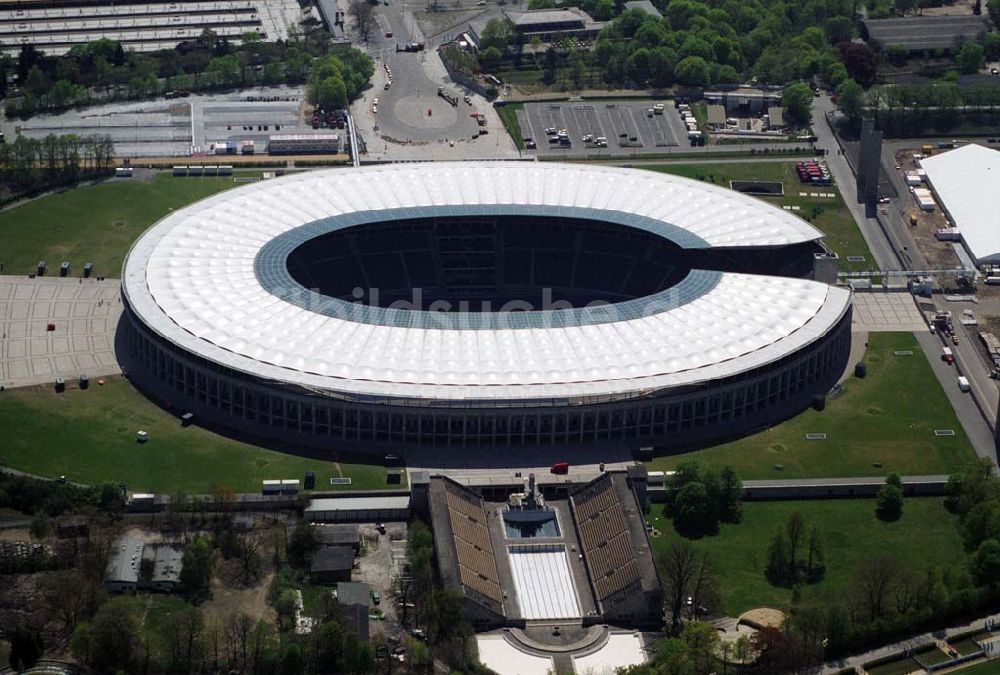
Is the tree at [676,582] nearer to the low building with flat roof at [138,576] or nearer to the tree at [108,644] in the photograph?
the low building with flat roof at [138,576]

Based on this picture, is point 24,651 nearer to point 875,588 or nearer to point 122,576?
point 122,576

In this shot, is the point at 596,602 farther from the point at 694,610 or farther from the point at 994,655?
the point at 994,655

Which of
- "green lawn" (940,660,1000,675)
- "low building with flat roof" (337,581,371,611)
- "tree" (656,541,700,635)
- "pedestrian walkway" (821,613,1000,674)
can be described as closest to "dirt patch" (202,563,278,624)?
"low building with flat roof" (337,581,371,611)

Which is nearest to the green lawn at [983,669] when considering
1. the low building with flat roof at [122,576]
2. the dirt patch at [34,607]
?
the low building with flat roof at [122,576]

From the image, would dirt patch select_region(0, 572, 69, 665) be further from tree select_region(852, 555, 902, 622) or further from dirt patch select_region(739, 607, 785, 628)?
tree select_region(852, 555, 902, 622)

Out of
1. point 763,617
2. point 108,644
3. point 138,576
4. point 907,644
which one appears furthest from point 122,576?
point 907,644

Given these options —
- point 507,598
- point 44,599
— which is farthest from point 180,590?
point 507,598
